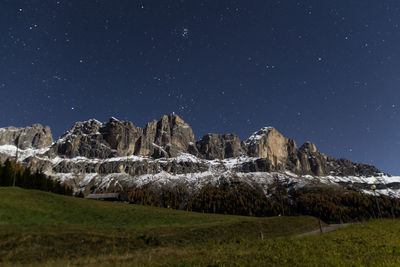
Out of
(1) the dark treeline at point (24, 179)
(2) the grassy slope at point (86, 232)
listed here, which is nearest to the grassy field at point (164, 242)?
(2) the grassy slope at point (86, 232)

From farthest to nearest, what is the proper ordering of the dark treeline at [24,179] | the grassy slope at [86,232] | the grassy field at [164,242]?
the dark treeline at [24,179] → the grassy slope at [86,232] → the grassy field at [164,242]

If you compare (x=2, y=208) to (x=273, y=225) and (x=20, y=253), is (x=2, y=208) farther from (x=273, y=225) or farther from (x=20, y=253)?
(x=273, y=225)

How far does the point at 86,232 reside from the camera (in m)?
24.2

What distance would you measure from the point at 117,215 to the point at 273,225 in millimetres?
29888

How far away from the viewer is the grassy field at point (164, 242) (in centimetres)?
1132

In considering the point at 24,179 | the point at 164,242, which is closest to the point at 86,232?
the point at 164,242

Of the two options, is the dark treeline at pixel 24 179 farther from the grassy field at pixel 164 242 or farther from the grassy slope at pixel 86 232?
the grassy slope at pixel 86 232

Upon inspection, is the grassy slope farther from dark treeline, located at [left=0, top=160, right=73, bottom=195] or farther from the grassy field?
dark treeline, located at [left=0, top=160, right=73, bottom=195]

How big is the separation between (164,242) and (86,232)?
837cm

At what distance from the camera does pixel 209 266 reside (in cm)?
1011

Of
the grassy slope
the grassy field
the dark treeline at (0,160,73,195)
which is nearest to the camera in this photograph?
the grassy field

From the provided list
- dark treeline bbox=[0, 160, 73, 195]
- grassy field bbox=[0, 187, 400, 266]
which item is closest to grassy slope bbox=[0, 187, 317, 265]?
grassy field bbox=[0, 187, 400, 266]

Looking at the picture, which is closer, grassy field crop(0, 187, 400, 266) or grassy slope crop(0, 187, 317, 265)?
grassy field crop(0, 187, 400, 266)

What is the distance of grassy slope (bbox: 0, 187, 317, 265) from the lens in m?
19.0
